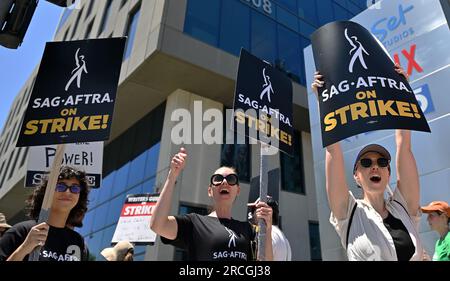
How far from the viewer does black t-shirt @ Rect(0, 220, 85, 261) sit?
2.57 meters

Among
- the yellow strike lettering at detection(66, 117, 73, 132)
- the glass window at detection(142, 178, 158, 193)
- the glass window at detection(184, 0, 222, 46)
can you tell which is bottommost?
the yellow strike lettering at detection(66, 117, 73, 132)

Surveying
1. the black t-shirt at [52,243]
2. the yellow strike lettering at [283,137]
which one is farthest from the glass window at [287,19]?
the black t-shirt at [52,243]

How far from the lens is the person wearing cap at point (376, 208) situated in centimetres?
235

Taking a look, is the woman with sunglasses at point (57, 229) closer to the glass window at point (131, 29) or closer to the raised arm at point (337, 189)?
the raised arm at point (337, 189)

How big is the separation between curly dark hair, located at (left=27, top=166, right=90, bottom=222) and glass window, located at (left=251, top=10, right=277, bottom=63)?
→ 11446 mm

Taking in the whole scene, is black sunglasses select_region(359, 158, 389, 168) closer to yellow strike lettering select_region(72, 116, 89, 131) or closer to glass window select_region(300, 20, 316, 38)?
yellow strike lettering select_region(72, 116, 89, 131)

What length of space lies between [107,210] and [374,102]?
42.8 feet

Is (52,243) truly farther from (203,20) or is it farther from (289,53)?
(289,53)

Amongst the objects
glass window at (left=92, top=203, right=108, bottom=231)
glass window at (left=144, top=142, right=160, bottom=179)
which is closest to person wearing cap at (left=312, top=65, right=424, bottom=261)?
glass window at (left=144, top=142, right=160, bottom=179)

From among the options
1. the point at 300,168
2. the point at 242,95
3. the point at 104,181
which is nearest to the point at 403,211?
the point at 242,95

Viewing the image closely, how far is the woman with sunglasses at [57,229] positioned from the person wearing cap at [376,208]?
78.8 inches

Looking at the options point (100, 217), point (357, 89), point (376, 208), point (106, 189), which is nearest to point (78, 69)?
point (357, 89)

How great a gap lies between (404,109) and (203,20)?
11.1 meters

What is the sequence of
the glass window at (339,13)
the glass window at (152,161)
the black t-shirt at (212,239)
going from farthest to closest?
the glass window at (339,13) → the glass window at (152,161) → the black t-shirt at (212,239)
